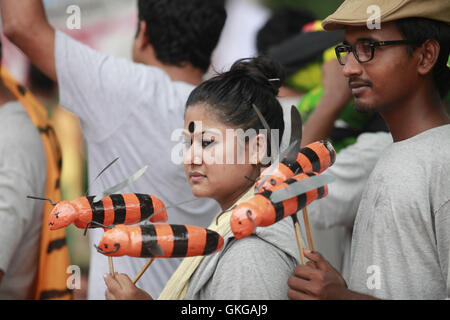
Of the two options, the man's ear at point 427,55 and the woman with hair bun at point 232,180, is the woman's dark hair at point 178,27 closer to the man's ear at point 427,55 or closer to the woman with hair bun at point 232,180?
the woman with hair bun at point 232,180

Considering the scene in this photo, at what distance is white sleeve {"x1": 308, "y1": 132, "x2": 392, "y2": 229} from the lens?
6.59ft

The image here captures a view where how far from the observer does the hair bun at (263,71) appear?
5.29 ft

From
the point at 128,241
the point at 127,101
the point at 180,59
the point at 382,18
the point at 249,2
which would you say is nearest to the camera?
the point at 128,241

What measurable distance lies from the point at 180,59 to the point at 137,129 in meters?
0.35

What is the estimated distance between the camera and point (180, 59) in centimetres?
213

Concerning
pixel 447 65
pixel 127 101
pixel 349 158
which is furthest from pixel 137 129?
pixel 447 65

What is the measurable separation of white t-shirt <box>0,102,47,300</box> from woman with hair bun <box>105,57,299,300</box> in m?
0.70

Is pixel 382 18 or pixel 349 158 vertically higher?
pixel 382 18

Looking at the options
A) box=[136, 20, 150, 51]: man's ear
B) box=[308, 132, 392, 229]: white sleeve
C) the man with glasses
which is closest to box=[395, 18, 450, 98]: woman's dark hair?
the man with glasses

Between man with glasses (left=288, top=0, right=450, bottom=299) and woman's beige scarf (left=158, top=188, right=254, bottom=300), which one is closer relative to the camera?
man with glasses (left=288, top=0, right=450, bottom=299)

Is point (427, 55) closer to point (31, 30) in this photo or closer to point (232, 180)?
point (232, 180)

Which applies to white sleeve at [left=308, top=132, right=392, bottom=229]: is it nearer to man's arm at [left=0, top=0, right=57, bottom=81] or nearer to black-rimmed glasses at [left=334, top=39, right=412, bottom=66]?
black-rimmed glasses at [left=334, top=39, right=412, bottom=66]
